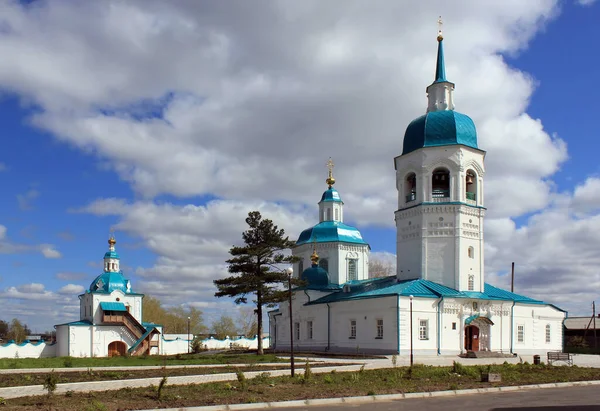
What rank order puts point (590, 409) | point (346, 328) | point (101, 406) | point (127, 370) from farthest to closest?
point (346, 328) < point (127, 370) < point (590, 409) < point (101, 406)

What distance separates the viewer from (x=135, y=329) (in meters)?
50.8

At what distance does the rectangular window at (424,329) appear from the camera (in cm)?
3128

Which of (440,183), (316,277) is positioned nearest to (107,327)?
(316,277)

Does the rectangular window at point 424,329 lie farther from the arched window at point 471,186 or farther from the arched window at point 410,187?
the arched window at point 471,186

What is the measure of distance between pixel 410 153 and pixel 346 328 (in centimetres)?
1041

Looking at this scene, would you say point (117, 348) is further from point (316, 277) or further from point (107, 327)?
point (316, 277)

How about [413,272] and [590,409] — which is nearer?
[590,409]

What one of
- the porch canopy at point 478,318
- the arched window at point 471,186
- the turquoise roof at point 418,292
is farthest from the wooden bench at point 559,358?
the arched window at point 471,186

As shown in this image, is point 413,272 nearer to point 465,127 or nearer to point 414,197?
point 414,197

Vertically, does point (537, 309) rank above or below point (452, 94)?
below

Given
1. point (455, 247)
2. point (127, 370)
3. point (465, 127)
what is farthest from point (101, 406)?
point (465, 127)

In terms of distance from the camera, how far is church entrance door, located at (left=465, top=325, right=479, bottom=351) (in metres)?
32.6

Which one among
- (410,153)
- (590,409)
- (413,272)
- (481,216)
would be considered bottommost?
(590,409)

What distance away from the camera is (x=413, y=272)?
34.6 m
